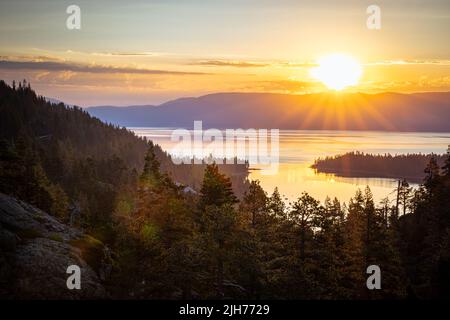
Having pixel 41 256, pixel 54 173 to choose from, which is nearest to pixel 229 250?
pixel 41 256

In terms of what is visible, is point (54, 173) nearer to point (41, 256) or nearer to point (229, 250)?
point (41, 256)

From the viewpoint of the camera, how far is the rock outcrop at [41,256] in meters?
27.8

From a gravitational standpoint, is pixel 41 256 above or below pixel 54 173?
below

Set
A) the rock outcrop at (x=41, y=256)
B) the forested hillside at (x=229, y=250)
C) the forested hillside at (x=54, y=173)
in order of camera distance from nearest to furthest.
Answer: the rock outcrop at (x=41, y=256)
the forested hillside at (x=229, y=250)
the forested hillside at (x=54, y=173)

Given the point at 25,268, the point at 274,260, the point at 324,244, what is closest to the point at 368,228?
the point at 324,244

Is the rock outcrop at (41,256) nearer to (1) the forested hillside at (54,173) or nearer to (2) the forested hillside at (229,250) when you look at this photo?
(2) the forested hillside at (229,250)

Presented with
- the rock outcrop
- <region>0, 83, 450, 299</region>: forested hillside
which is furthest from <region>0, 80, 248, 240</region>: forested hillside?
the rock outcrop

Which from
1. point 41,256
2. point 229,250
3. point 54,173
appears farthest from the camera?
point 54,173

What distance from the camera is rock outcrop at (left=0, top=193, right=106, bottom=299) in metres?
27.8

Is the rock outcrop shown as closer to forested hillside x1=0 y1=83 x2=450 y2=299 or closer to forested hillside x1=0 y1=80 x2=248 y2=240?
forested hillside x1=0 y1=83 x2=450 y2=299

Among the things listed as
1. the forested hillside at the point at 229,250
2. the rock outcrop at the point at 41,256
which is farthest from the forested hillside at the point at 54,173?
the rock outcrop at the point at 41,256

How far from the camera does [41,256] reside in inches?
1192

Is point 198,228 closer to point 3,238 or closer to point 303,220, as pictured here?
point 303,220

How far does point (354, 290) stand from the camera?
116 feet
